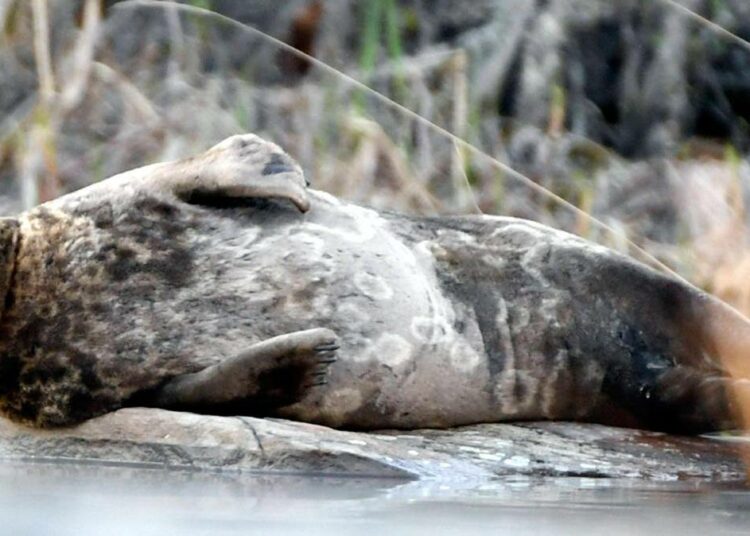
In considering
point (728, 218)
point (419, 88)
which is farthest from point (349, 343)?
point (419, 88)

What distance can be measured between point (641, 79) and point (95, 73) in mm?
2550

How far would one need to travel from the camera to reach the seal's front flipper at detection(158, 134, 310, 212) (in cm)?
490

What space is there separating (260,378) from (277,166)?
2.11ft

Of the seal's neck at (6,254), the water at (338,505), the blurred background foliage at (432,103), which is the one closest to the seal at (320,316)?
the seal's neck at (6,254)

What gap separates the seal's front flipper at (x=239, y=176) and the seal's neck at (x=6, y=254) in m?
0.39

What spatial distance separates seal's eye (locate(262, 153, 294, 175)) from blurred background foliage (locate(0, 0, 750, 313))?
2518 mm

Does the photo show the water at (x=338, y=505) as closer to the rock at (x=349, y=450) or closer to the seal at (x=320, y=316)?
the rock at (x=349, y=450)

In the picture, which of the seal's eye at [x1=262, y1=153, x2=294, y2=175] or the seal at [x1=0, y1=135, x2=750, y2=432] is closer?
the seal at [x1=0, y1=135, x2=750, y2=432]

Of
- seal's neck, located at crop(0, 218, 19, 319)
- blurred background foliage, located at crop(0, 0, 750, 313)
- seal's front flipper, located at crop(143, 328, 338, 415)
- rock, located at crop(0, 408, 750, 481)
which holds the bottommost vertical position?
rock, located at crop(0, 408, 750, 481)

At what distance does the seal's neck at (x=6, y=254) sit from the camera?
4828 millimetres

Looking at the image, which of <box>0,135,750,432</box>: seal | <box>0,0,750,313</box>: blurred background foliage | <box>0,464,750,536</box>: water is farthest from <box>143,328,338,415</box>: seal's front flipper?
<box>0,0,750,313</box>: blurred background foliage

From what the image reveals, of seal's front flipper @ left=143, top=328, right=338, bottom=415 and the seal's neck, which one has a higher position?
the seal's neck

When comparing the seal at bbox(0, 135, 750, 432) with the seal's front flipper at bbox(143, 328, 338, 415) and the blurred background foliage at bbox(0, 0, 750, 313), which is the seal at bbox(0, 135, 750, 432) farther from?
the blurred background foliage at bbox(0, 0, 750, 313)

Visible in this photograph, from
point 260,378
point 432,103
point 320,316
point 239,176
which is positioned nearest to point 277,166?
point 239,176
